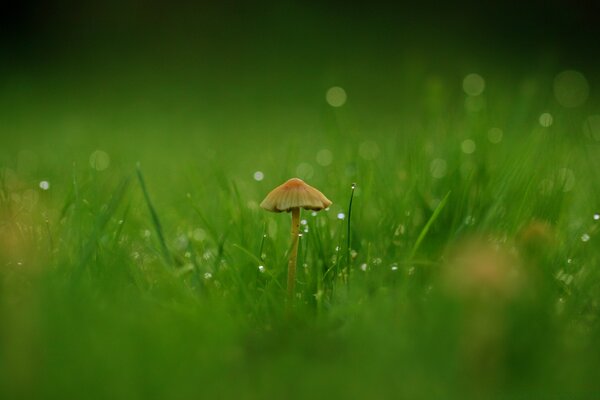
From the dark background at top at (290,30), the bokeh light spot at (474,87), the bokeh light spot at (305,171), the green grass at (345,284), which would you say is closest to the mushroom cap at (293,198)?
the green grass at (345,284)

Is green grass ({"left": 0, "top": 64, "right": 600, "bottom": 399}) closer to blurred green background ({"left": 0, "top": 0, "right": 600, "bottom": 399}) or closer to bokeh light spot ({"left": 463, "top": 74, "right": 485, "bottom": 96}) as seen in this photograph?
blurred green background ({"left": 0, "top": 0, "right": 600, "bottom": 399})

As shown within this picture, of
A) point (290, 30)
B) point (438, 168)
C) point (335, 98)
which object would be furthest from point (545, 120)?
point (290, 30)

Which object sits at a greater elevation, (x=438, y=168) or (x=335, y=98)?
(x=335, y=98)

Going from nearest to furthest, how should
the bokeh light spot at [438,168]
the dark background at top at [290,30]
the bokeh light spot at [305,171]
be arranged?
the bokeh light spot at [438,168] < the bokeh light spot at [305,171] < the dark background at top at [290,30]

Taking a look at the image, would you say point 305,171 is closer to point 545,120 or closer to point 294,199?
point 545,120

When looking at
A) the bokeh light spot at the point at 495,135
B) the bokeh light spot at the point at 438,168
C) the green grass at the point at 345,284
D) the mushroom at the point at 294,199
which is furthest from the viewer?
the bokeh light spot at the point at 495,135

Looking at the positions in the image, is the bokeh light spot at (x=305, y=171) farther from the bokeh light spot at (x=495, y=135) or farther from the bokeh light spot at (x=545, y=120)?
the bokeh light spot at (x=545, y=120)

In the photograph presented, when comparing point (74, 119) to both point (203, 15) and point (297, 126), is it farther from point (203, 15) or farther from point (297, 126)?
point (203, 15)

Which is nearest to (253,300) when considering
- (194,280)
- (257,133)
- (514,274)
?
(194,280)
